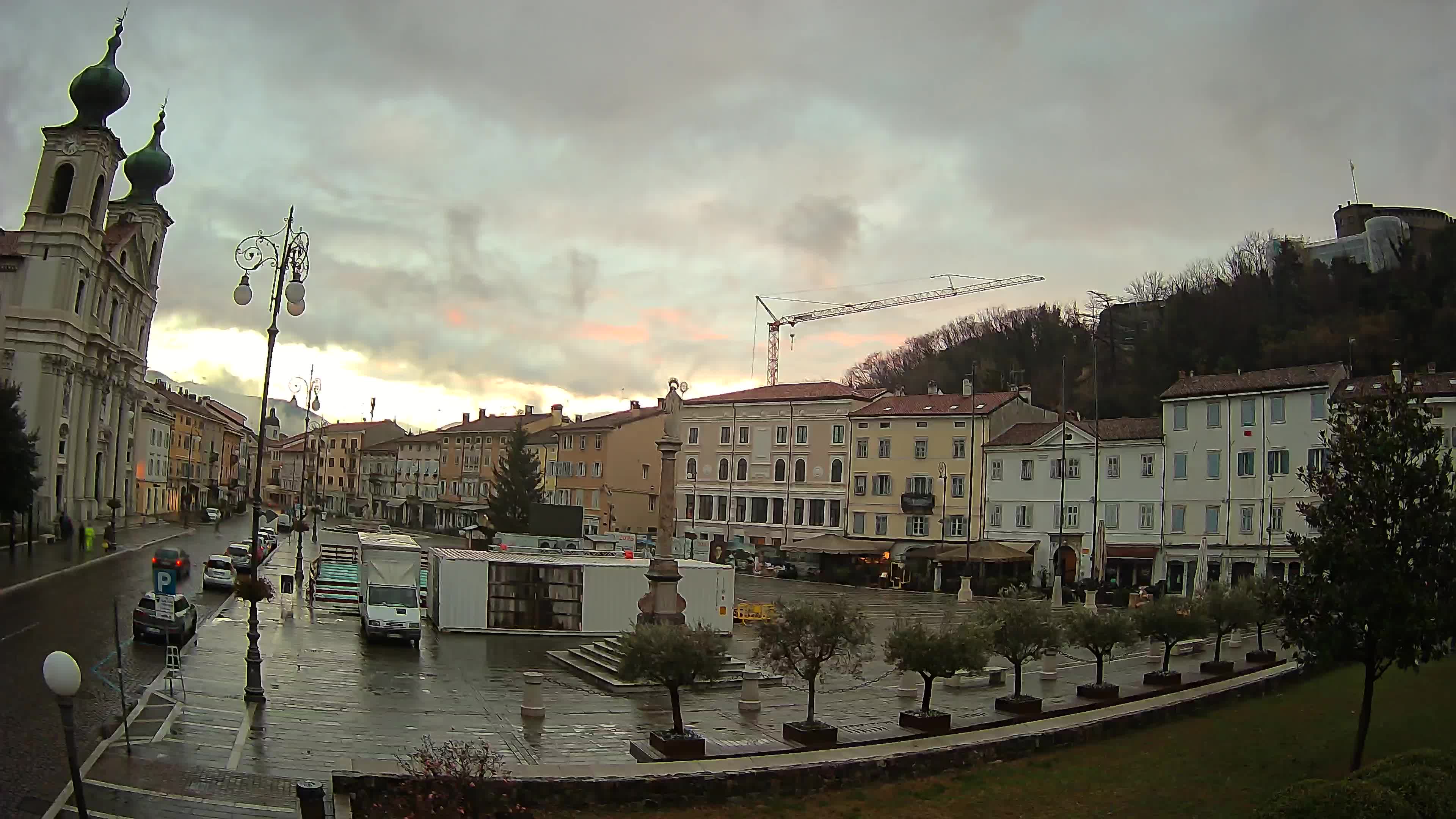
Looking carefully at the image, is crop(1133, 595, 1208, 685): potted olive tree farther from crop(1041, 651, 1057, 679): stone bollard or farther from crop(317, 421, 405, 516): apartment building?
crop(317, 421, 405, 516): apartment building

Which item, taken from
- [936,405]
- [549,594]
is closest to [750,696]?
[549,594]

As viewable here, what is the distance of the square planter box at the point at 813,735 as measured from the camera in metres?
17.9

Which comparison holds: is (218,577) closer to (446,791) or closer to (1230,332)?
(446,791)

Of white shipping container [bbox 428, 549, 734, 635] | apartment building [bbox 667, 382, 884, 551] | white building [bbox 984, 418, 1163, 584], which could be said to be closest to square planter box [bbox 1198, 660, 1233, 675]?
white shipping container [bbox 428, 549, 734, 635]

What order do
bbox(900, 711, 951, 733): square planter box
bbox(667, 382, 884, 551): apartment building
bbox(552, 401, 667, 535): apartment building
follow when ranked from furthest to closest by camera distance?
bbox(552, 401, 667, 535): apartment building
bbox(667, 382, 884, 551): apartment building
bbox(900, 711, 951, 733): square planter box

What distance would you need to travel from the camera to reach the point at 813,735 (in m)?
17.9

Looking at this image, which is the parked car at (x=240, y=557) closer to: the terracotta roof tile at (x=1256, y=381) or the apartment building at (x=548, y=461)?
the apartment building at (x=548, y=461)

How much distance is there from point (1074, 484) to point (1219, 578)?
979 cm

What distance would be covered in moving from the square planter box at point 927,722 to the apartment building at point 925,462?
45104 millimetres

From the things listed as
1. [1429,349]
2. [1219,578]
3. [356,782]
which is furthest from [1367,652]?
[1429,349]

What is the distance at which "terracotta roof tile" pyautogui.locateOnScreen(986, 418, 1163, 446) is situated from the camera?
5731 centimetres

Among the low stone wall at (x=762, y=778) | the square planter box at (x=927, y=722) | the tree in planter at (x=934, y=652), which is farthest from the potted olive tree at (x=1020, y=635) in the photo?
the square planter box at (x=927, y=722)

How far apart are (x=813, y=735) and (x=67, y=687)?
11.7m

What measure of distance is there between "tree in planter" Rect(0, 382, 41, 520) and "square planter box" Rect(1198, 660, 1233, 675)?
149 feet
